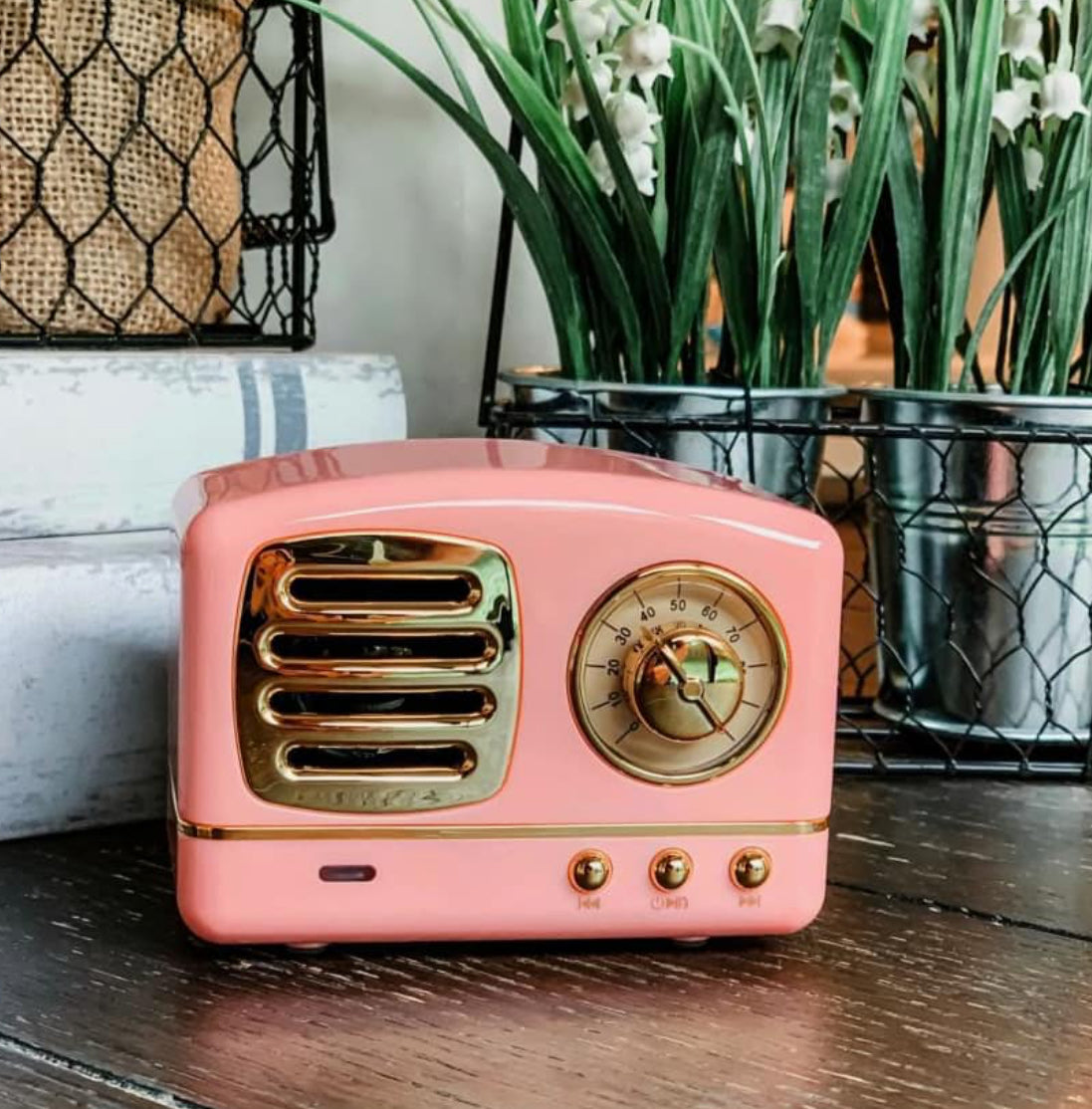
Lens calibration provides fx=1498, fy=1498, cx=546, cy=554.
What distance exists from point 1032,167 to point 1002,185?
15 millimetres

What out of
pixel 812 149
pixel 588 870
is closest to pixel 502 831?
pixel 588 870

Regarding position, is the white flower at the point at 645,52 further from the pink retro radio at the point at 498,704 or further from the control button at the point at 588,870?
the control button at the point at 588,870

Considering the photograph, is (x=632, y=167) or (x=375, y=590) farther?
(x=632, y=167)

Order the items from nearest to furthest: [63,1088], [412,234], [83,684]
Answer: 1. [63,1088]
2. [83,684]
3. [412,234]

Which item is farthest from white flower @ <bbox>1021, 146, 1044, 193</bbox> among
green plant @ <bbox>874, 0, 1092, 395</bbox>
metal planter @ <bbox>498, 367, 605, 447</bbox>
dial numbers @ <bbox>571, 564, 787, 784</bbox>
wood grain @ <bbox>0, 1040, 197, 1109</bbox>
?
wood grain @ <bbox>0, 1040, 197, 1109</bbox>

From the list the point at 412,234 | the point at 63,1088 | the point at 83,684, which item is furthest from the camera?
the point at 412,234

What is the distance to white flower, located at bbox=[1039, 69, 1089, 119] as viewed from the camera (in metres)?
0.64

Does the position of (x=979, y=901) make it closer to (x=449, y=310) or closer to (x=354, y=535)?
(x=354, y=535)

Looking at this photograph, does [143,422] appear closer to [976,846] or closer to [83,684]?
[83,684]

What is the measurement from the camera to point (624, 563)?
1.48ft

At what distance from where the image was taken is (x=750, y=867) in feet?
1.52

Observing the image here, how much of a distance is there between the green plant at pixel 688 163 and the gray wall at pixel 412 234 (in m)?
0.13

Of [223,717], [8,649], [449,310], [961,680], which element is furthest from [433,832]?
[449,310]

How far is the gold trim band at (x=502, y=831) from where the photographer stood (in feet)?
1.45
